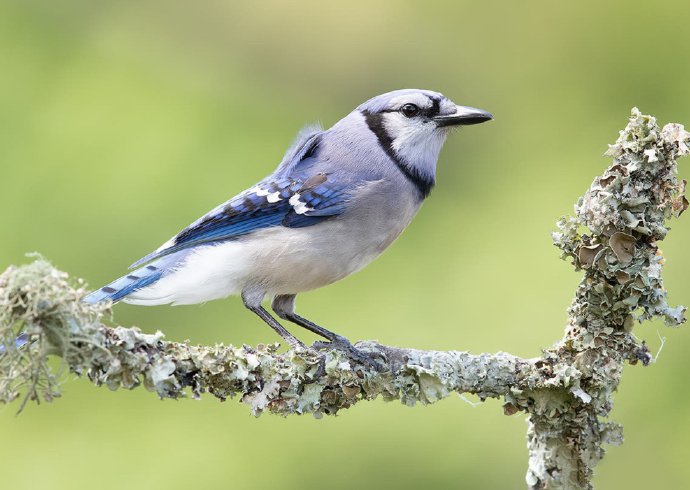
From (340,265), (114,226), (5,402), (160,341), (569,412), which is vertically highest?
(114,226)

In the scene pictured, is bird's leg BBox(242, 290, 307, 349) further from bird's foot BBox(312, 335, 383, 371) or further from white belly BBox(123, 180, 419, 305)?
bird's foot BBox(312, 335, 383, 371)

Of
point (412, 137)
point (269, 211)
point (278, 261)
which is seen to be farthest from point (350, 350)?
point (412, 137)

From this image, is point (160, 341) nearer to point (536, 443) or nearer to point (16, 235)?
point (536, 443)

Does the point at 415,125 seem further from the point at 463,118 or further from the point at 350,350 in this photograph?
the point at 350,350

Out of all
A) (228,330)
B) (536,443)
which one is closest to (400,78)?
(228,330)

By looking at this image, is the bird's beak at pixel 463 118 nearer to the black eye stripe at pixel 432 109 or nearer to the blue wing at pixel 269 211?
the black eye stripe at pixel 432 109

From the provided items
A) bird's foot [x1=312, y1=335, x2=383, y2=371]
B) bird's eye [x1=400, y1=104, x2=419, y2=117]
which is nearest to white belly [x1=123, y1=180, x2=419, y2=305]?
bird's foot [x1=312, y1=335, x2=383, y2=371]

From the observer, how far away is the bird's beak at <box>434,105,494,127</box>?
2.17 meters

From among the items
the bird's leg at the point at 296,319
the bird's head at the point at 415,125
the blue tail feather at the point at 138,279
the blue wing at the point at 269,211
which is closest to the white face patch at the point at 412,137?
the bird's head at the point at 415,125

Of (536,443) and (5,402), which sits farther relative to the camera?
(536,443)

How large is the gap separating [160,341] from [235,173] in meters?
1.04

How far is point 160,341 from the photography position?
1.58 metres

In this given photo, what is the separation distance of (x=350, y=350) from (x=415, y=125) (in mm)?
615

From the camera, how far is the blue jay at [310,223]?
81.4 inches
